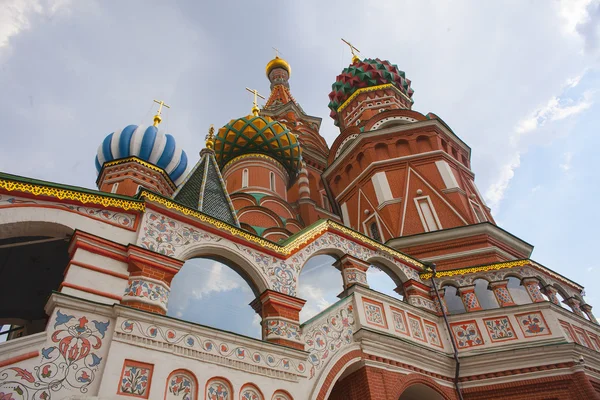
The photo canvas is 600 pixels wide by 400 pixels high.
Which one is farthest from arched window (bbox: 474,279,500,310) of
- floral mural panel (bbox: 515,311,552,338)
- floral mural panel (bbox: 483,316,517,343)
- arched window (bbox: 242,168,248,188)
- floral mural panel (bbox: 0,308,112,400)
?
arched window (bbox: 242,168,248,188)

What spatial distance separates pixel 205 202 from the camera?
722 cm

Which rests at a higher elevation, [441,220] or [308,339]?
[441,220]

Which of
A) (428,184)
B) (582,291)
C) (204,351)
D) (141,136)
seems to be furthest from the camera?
(141,136)

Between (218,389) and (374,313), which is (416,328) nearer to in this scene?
(374,313)

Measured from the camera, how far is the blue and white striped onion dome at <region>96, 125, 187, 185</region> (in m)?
18.2

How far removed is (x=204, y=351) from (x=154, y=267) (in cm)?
128

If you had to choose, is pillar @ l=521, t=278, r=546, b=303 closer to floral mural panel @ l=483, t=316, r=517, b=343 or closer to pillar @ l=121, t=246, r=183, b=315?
floral mural panel @ l=483, t=316, r=517, b=343

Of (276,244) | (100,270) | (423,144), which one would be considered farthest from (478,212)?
(100,270)

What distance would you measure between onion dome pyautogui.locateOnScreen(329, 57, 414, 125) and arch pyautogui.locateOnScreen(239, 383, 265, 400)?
56.6 feet

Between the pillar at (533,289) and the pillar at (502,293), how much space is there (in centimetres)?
38

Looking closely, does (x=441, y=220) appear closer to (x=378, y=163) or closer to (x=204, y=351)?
(x=378, y=163)

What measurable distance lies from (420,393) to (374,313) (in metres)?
1.81

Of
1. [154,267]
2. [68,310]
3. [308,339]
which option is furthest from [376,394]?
[68,310]

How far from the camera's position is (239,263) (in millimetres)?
6633
